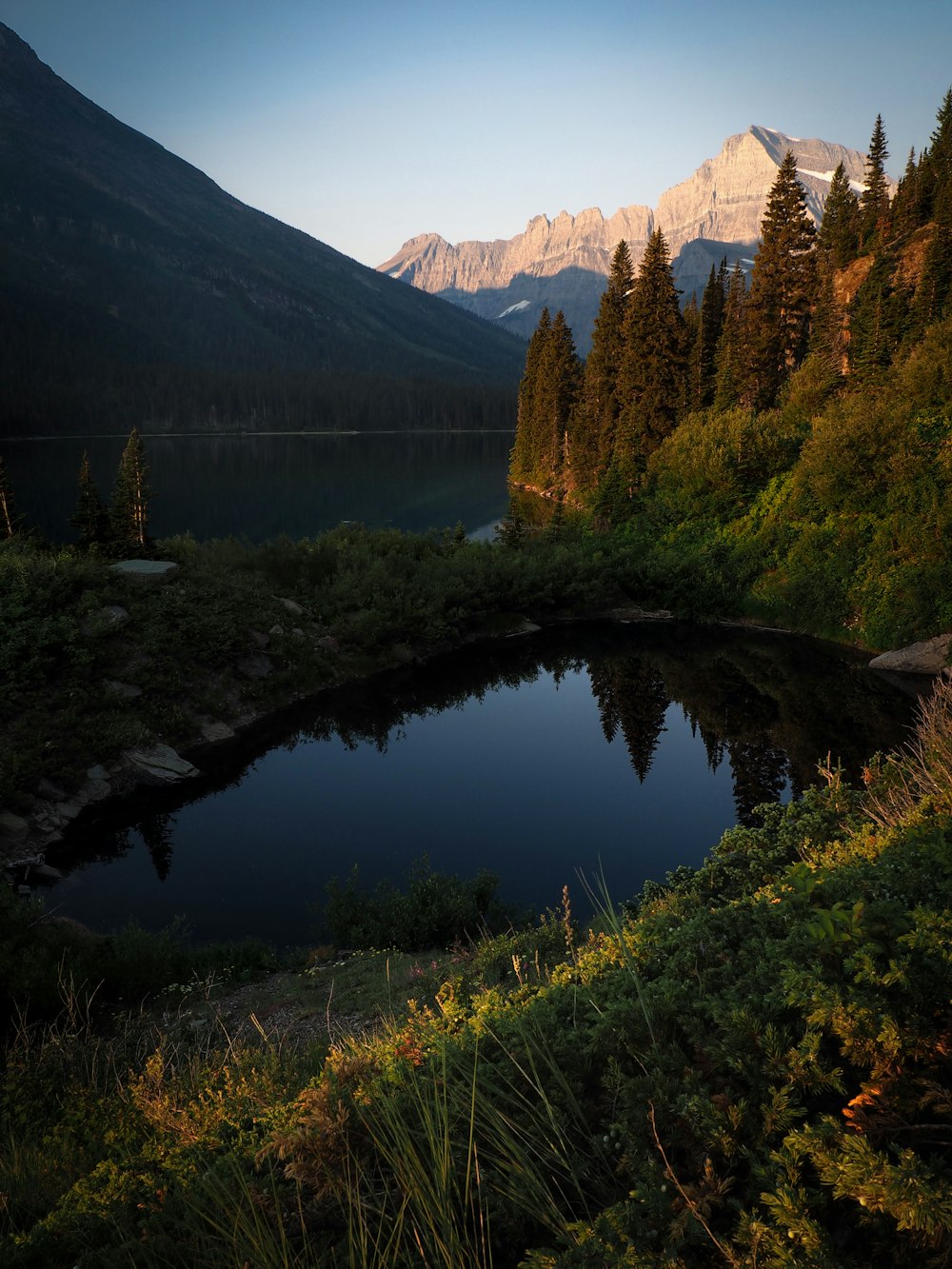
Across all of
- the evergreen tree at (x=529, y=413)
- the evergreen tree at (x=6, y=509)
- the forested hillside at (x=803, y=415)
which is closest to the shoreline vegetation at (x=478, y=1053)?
the evergreen tree at (x=6, y=509)

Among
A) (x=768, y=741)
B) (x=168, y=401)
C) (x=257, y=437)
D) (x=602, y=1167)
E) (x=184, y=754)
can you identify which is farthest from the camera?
(x=168, y=401)

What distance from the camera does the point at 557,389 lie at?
71.0 metres

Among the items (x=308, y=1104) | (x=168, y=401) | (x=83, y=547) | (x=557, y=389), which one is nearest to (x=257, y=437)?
(x=168, y=401)

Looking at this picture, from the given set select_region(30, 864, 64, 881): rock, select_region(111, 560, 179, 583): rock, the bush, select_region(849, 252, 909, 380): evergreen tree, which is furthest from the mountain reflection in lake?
select_region(849, 252, 909, 380): evergreen tree

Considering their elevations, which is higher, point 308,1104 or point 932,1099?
point 932,1099

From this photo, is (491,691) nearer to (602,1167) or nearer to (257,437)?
(602,1167)

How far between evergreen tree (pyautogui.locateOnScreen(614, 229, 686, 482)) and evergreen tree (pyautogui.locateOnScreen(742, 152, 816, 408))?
4860 millimetres

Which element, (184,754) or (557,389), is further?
(557,389)

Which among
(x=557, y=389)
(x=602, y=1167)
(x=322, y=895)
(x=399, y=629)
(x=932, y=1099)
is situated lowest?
(x=322, y=895)

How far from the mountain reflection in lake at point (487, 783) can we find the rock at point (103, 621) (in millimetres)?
4743

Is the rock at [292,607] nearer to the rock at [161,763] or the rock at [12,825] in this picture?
the rock at [161,763]

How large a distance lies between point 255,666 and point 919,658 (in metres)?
24.2

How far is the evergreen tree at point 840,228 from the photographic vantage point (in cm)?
5606

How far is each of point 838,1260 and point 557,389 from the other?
7295cm
